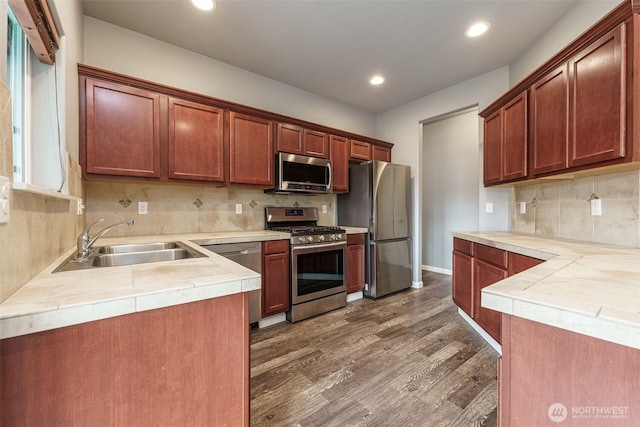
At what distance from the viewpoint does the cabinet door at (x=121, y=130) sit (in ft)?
6.33

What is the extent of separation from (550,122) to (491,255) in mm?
1043

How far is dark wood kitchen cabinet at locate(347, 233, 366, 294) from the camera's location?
3.18 metres

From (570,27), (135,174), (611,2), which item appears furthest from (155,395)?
(570,27)

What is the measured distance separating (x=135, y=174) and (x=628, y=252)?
326 cm

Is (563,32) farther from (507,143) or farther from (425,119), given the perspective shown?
(425,119)

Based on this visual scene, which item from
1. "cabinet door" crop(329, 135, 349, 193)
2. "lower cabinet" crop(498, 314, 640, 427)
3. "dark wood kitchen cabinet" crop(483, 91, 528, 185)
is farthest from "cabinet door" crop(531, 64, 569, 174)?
"cabinet door" crop(329, 135, 349, 193)

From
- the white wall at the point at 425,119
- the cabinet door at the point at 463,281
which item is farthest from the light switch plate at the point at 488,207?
the cabinet door at the point at 463,281

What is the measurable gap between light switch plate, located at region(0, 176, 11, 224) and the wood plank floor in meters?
1.38

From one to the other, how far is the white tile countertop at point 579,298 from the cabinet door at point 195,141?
7.59ft

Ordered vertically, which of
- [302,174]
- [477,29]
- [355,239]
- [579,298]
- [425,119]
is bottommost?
[355,239]

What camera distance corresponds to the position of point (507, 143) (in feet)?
7.77

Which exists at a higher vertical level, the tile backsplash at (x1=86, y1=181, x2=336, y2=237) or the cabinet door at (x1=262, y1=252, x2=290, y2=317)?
the tile backsplash at (x1=86, y1=181, x2=336, y2=237)

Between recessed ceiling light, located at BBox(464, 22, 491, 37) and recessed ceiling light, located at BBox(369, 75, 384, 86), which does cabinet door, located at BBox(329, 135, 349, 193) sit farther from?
recessed ceiling light, located at BBox(464, 22, 491, 37)

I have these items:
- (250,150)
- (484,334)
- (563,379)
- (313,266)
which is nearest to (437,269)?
(484,334)
